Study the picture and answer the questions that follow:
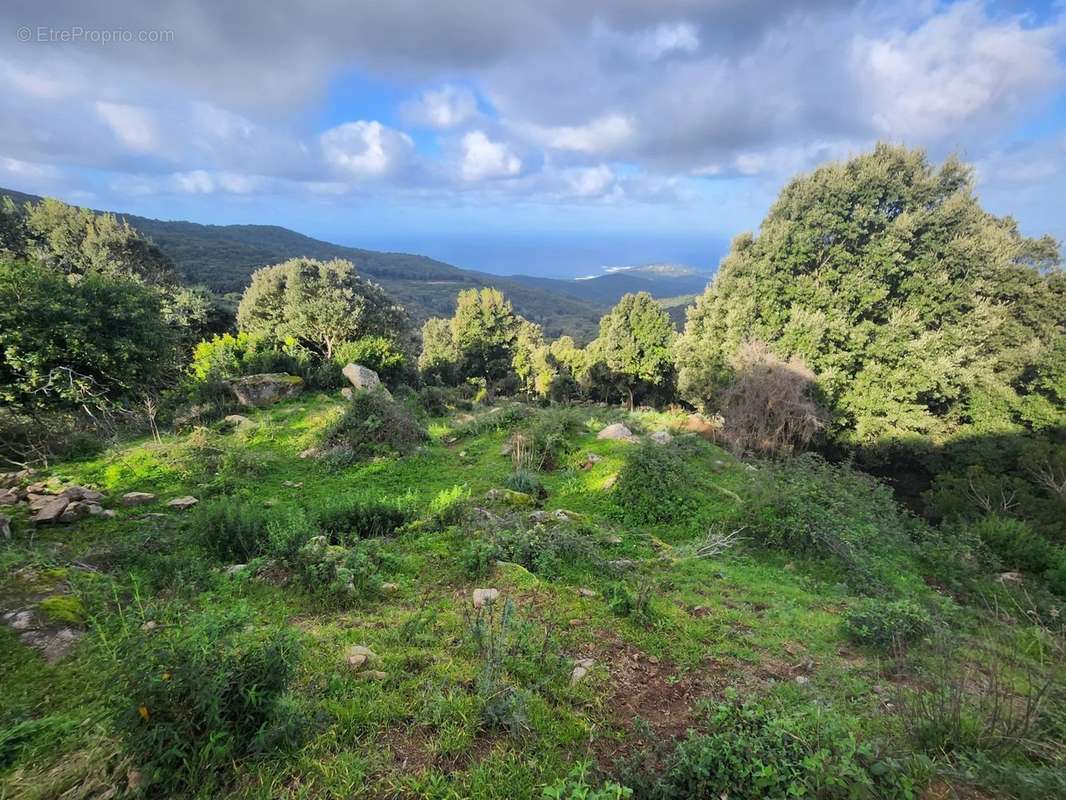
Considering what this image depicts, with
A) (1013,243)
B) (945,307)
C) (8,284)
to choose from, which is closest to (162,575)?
(8,284)

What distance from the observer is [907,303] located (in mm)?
15383

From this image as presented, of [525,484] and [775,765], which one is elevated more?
[775,765]

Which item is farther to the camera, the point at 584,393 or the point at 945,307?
the point at 584,393

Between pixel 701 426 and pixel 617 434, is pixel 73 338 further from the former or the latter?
pixel 701 426

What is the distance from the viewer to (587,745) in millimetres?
2754

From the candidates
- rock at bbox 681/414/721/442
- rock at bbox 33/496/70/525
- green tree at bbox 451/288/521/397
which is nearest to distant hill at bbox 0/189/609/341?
green tree at bbox 451/288/521/397

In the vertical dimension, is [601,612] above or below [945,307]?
below

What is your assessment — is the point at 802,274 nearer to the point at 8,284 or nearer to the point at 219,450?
the point at 219,450

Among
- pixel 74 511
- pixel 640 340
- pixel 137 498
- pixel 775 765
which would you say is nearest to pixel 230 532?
pixel 74 511

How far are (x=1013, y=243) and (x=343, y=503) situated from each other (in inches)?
880

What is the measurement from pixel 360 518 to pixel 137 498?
3.82 meters

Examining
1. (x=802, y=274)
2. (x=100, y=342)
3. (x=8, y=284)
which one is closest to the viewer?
(x=8, y=284)

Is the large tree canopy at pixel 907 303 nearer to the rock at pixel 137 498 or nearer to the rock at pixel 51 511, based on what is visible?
the rock at pixel 137 498

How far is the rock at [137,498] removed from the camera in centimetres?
693
